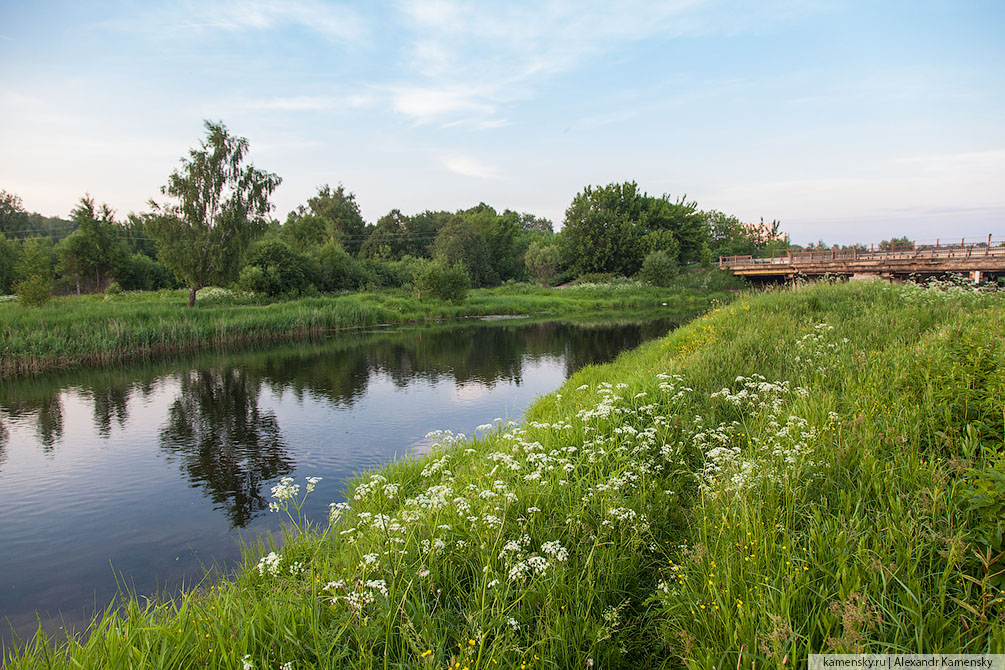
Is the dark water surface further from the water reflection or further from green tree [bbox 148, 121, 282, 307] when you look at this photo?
green tree [bbox 148, 121, 282, 307]

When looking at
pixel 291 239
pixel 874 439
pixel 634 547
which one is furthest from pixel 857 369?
pixel 291 239

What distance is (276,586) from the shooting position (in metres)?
4.82

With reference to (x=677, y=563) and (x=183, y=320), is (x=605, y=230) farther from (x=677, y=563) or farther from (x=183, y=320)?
(x=677, y=563)

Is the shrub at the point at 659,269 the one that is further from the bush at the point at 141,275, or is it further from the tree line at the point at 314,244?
the bush at the point at 141,275

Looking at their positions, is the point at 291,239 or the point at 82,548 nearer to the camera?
the point at 82,548

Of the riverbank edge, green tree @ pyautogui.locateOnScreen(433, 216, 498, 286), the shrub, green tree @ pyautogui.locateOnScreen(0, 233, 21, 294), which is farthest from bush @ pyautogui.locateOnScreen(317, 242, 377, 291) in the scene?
the shrub

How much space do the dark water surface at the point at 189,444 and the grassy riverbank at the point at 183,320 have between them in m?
2.31

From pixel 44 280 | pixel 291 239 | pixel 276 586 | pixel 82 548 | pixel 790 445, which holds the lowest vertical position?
pixel 82 548

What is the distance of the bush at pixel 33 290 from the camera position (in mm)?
24634

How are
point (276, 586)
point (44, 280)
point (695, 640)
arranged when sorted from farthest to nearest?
point (44, 280) → point (276, 586) → point (695, 640)

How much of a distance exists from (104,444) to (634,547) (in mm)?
13165

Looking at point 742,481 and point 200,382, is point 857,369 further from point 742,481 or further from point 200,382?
point 200,382

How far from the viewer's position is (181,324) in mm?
26812

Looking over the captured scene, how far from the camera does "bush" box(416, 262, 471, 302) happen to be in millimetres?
46281
